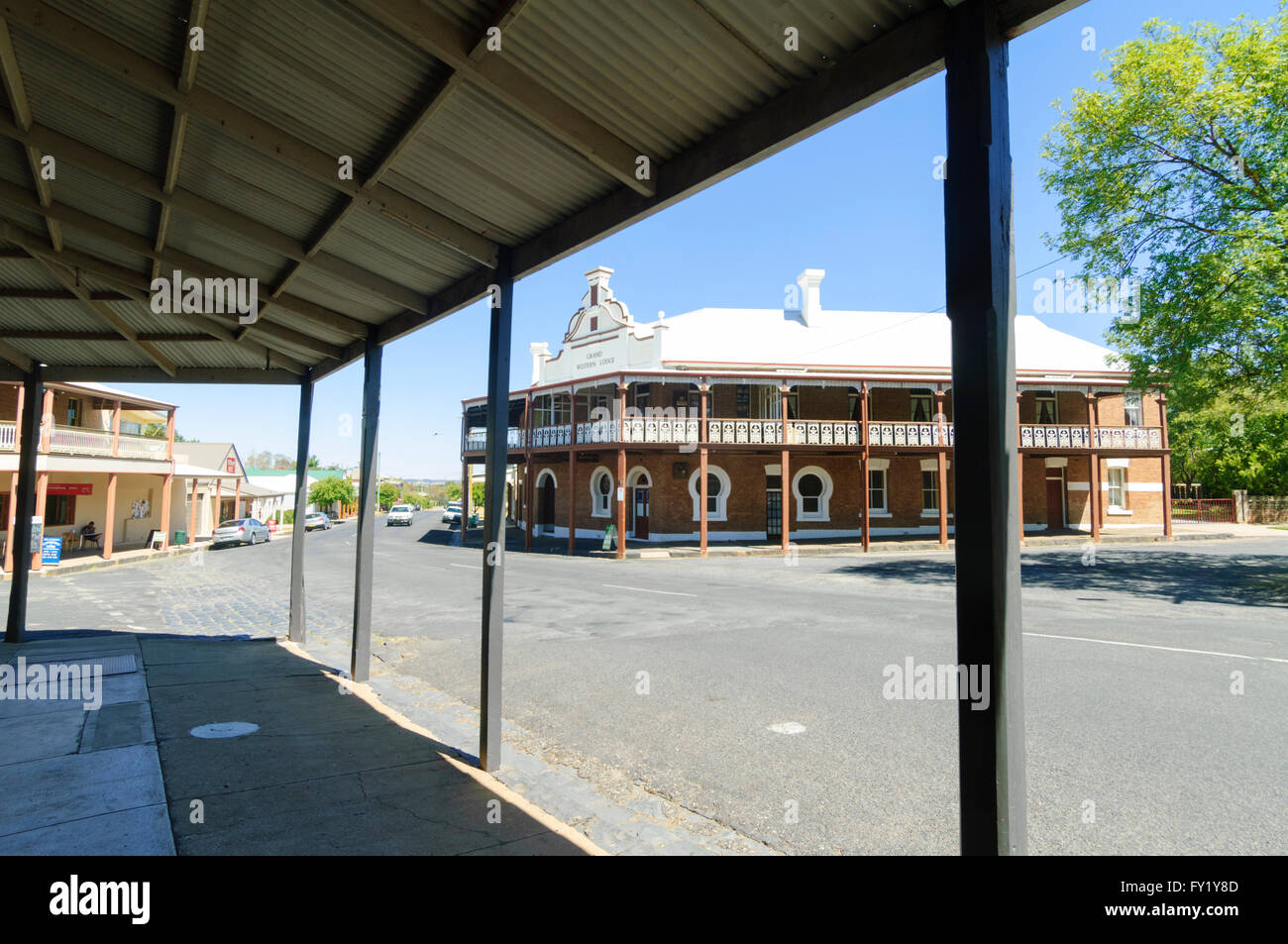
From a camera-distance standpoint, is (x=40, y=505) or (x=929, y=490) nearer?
(x=40, y=505)

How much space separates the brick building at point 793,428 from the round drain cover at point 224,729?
17.5 metres

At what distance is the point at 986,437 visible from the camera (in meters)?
2.21

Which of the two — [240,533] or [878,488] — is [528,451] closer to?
[878,488]

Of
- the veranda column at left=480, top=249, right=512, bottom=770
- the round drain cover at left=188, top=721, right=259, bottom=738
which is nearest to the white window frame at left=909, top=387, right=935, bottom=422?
the veranda column at left=480, top=249, right=512, bottom=770

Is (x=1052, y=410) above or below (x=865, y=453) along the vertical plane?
above

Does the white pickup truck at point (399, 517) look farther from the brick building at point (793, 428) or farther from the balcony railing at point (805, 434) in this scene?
the balcony railing at point (805, 434)

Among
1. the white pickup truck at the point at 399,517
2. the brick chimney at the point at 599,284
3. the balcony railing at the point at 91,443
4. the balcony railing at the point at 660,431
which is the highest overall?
the brick chimney at the point at 599,284

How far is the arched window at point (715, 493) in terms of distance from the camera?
1045 inches

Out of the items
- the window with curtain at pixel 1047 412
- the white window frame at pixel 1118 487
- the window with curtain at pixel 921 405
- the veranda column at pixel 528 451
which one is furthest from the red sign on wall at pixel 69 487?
the white window frame at pixel 1118 487

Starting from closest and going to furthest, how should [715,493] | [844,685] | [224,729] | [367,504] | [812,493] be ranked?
[224,729] → [844,685] → [367,504] → [715,493] → [812,493]

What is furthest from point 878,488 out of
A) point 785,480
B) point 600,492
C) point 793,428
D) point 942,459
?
point 600,492

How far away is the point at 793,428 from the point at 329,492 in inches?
2197

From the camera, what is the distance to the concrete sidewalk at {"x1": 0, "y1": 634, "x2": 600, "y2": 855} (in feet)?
11.5

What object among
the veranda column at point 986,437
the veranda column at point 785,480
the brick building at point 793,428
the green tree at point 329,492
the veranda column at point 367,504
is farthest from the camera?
the green tree at point 329,492
